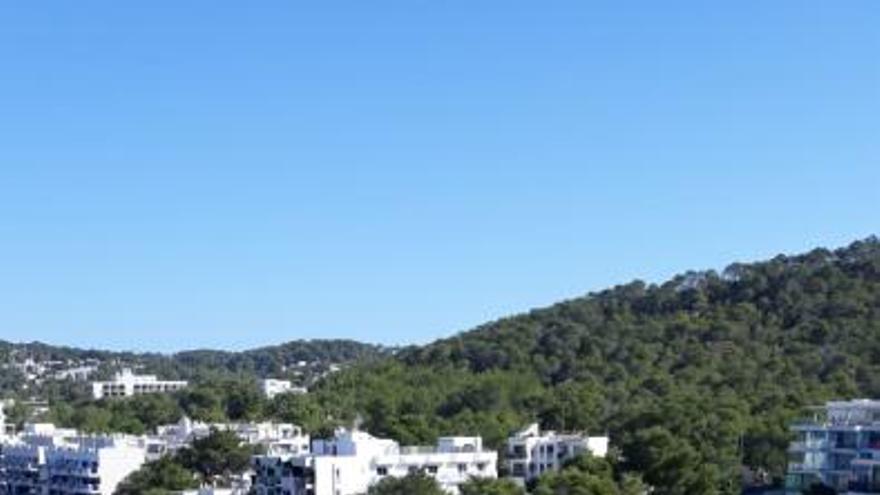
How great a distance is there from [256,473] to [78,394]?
8223cm

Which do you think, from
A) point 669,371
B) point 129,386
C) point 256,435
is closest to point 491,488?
point 256,435

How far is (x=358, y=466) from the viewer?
2188 inches

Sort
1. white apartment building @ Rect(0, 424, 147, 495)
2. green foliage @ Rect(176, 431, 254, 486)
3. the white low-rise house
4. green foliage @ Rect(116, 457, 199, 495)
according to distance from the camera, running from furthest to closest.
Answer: the white low-rise house
white apartment building @ Rect(0, 424, 147, 495)
green foliage @ Rect(176, 431, 254, 486)
green foliage @ Rect(116, 457, 199, 495)

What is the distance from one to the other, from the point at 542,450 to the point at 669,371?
16.6m

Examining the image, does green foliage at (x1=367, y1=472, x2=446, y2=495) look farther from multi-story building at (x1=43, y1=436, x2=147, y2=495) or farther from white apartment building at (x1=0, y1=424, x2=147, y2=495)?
white apartment building at (x1=0, y1=424, x2=147, y2=495)

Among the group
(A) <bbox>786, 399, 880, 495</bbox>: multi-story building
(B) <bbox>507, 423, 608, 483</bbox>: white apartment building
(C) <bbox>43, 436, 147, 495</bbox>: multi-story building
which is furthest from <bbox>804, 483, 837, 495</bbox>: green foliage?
(C) <bbox>43, 436, 147, 495</bbox>: multi-story building

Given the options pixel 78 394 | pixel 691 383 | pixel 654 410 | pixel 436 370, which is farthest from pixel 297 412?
pixel 78 394

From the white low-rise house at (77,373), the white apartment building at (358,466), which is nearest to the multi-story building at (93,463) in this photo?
the white apartment building at (358,466)

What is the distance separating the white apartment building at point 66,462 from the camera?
64875mm

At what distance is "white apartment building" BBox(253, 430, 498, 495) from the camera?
5547cm

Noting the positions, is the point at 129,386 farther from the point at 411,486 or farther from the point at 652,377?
the point at 411,486

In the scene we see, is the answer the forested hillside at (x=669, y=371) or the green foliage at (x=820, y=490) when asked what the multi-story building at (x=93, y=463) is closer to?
the forested hillside at (x=669, y=371)

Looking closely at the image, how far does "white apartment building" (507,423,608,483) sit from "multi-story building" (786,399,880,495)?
8.04 metres

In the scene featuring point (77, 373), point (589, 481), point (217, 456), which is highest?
point (77, 373)
